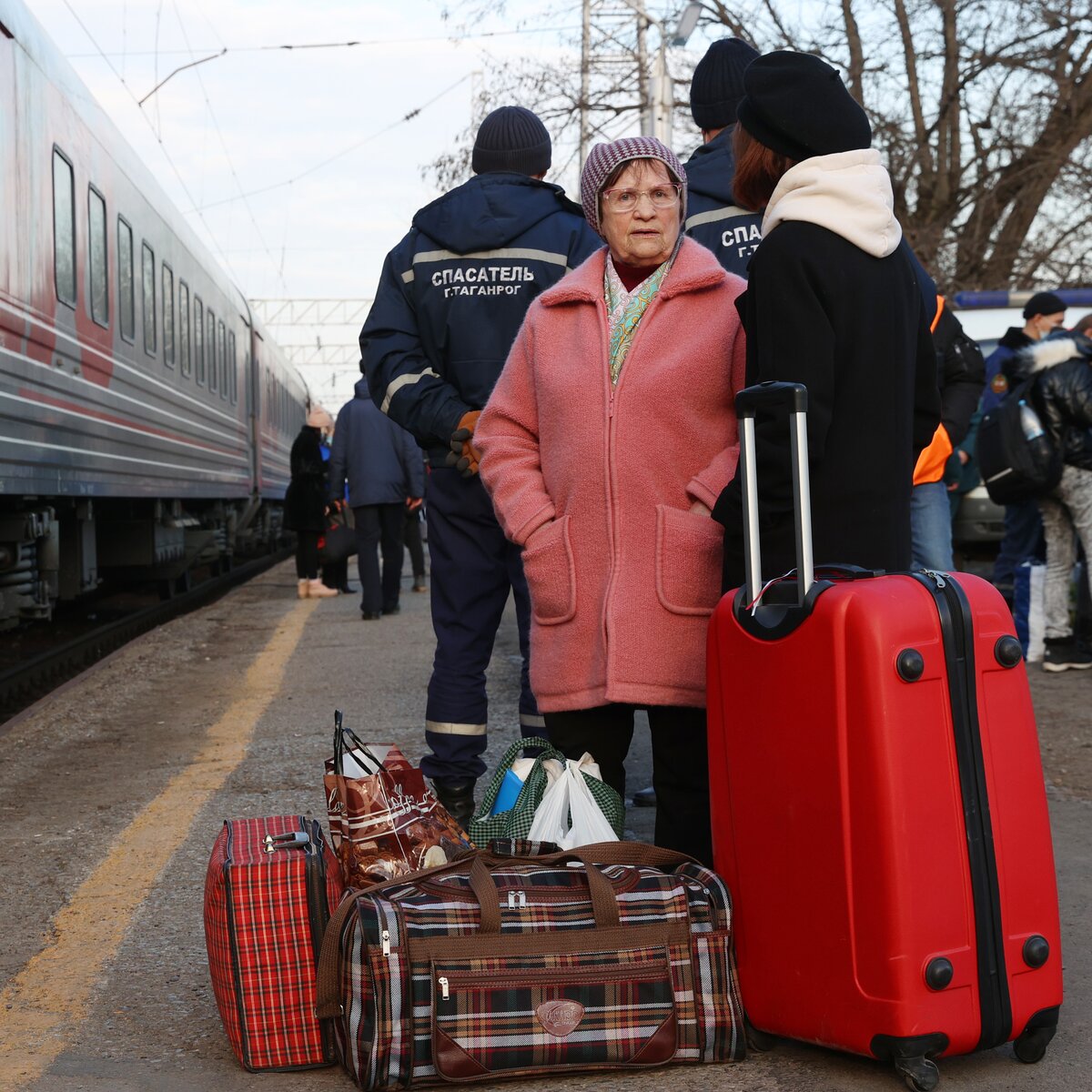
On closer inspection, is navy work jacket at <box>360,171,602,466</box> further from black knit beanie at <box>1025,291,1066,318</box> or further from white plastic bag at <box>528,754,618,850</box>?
black knit beanie at <box>1025,291,1066,318</box>

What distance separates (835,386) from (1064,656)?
5.38m

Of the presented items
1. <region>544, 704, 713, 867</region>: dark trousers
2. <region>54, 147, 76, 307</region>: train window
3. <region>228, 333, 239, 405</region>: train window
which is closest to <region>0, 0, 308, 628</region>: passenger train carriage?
<region>54, 147, 76, 307</region>: train window

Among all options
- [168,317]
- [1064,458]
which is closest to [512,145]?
[1064,458]

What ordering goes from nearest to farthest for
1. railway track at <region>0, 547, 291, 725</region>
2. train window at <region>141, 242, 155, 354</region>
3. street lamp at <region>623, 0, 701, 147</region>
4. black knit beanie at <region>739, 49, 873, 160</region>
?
1. black knit beanie at <region>739, 49, 873, 160</region>
2. railway track at <region>0, 547, 291, 725</region>
3. train window at <region>141, 242, 155, 354</region>
4. street lamp at <region>623, 0, 701, 147</region>

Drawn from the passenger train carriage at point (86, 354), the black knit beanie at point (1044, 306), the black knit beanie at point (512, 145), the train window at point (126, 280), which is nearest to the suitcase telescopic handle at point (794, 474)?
the black knit beanie at point (512, 145)

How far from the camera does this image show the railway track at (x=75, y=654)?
8344 mm

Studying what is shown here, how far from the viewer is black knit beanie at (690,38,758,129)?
4.79 m

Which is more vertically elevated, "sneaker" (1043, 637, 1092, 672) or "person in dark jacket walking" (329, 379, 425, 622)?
"person in dark jacket walking" (329, 379, 425, 622)

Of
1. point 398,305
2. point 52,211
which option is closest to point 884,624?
point 398,305

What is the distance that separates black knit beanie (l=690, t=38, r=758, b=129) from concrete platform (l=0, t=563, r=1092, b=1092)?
2075mm

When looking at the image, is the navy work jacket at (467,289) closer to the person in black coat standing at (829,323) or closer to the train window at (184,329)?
the person in black coat standing at (829,323)

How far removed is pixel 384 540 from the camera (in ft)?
38.9

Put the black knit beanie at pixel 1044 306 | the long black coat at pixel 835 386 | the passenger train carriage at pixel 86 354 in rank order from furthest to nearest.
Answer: the black knit beanie at pixel 1044 306 < the passenger train carriage at pixel 86 354 < the long black coat at pixel 835 386

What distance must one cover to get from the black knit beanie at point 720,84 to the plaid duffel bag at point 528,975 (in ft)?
8.77
